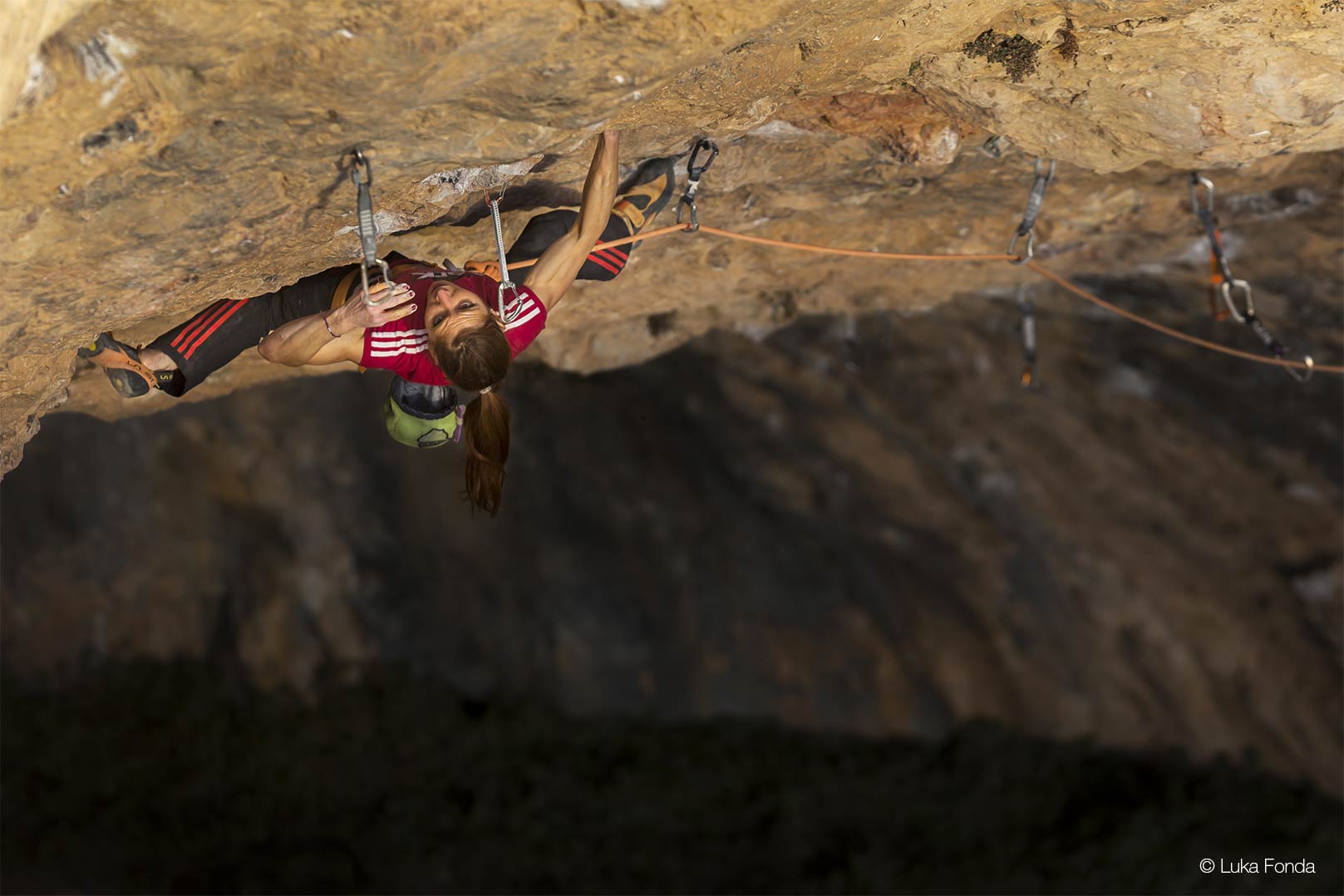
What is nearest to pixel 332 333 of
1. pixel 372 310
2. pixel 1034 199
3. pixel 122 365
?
pixel 372 310

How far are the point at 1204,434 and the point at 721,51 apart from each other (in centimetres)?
433

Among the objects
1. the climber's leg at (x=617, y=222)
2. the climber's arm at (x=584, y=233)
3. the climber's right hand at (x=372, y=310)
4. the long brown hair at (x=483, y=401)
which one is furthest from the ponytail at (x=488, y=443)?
the climber's leg at (x=617, y=222)

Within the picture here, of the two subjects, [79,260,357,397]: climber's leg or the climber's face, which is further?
[79,260,357,397]: climber's leg

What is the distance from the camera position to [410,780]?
6348 millimetres


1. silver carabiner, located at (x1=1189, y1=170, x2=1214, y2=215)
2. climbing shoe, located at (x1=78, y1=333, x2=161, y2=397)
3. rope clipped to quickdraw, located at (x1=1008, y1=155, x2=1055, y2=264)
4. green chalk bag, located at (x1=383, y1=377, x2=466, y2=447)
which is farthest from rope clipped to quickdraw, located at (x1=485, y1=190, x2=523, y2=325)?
silver carabiner, located at (x1=1189, y1=170, x2=1214, y2=215)

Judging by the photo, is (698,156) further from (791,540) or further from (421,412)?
(791,540)

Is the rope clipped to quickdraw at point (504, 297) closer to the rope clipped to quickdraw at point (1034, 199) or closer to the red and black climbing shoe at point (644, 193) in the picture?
the red and black climbing shoe at point (644, 193)

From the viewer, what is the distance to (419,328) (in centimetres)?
215

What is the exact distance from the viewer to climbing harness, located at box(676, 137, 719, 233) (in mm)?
2537

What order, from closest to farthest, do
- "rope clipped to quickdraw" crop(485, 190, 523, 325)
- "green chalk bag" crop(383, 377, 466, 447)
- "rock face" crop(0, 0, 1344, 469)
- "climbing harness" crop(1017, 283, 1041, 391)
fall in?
"rock face" crop(0, 0, 1344, 469) < "rope clipped to quickdraw" crop(485, 190, 523, 325) < "green chalk bag" crop(383, 377, 466, 447) < "climbing harness" crop(1017, 283, 1041, 391)


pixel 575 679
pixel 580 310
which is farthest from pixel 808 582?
pixel 580 310

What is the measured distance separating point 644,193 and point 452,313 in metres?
0.74

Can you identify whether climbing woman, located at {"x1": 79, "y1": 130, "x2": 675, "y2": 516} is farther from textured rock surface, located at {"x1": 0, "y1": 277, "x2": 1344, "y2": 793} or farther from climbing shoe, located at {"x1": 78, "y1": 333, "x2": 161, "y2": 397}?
textured rock surface, located at {"x1": 0, "y1": 277, "x2": 1344, "y2": 793}

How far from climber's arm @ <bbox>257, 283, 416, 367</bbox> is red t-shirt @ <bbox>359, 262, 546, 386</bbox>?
4cm
